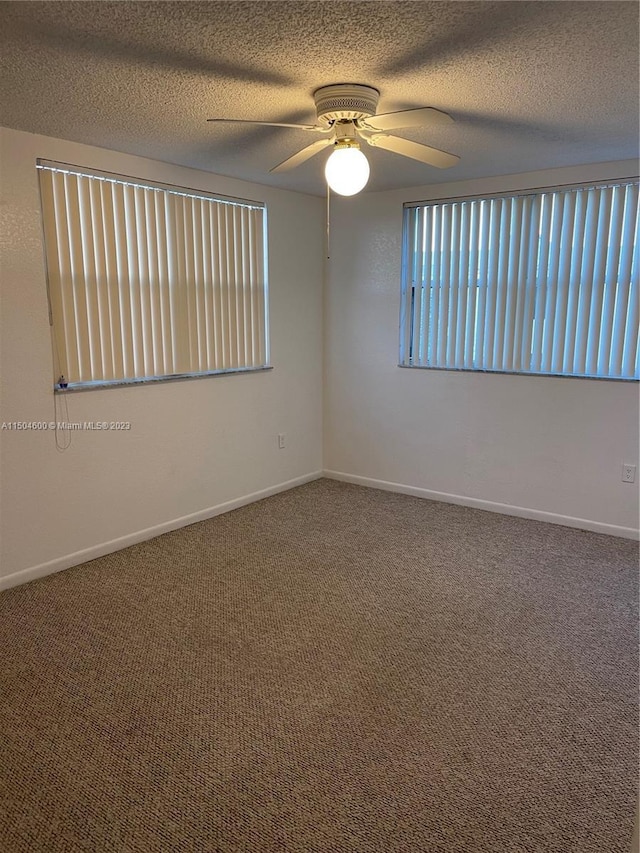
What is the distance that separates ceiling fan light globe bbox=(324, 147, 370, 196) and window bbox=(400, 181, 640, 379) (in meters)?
2.12

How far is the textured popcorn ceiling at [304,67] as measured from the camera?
1.76 meters

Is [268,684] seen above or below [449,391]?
below

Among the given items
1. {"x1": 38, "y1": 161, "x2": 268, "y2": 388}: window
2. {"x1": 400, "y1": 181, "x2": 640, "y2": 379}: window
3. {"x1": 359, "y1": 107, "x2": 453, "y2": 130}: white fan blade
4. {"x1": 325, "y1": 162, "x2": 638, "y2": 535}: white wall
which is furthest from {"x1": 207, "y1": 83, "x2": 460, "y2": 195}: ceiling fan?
{"x1": 325, "y1": 162, "x2": 638, "y2": 535}: white wall

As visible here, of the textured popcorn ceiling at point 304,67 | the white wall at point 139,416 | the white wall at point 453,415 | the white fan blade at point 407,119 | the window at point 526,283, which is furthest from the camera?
the white wall at point 453,415

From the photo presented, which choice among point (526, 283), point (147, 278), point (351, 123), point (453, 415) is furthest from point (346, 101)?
point (453, 415)

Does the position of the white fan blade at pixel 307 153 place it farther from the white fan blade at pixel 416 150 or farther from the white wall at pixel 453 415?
the white wall at pixel 453 415

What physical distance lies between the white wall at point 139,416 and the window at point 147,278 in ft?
0.32

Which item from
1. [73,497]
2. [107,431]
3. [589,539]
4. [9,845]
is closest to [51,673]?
[9,845]

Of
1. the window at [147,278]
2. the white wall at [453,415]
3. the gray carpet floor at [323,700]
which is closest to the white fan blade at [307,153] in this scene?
the window at [147,278]

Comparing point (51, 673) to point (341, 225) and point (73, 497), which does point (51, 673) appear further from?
point (341, 225)

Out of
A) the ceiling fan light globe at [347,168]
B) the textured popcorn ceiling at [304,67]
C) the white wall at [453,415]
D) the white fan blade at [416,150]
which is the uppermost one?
the textured popcorn ceiling at [304,67]

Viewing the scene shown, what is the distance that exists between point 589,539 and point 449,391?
1.46 meters

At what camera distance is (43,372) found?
10.7 ft

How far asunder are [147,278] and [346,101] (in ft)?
6.24
